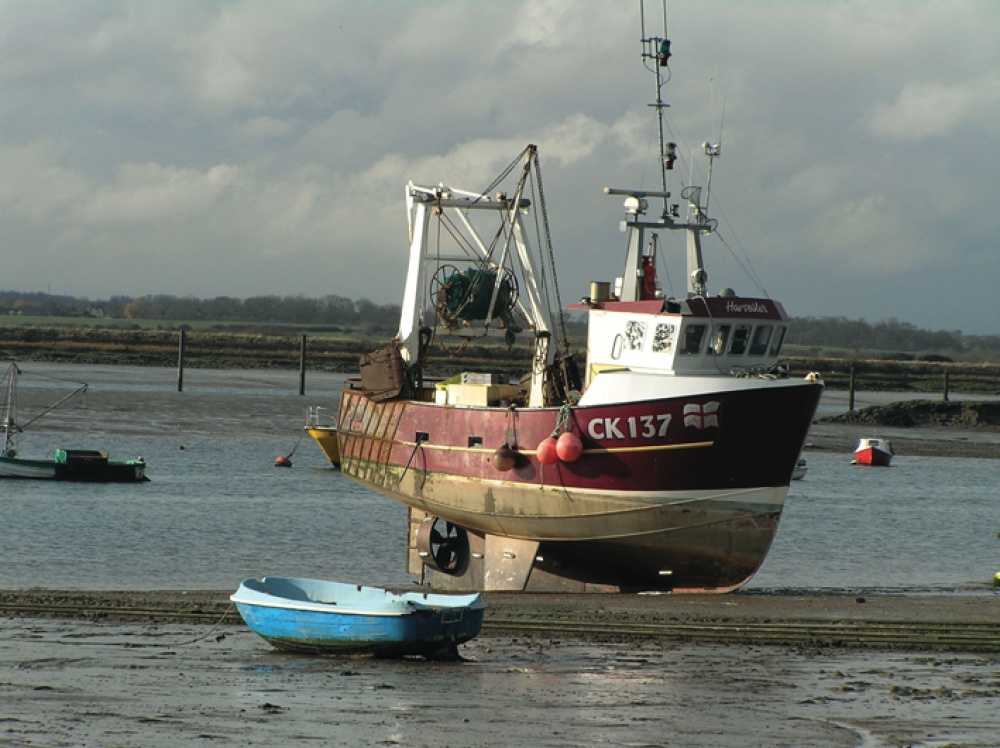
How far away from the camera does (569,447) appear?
22828 millimetres

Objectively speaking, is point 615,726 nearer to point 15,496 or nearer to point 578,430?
point 578,430

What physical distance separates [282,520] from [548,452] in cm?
1543

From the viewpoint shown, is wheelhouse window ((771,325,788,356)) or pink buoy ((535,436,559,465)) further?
wheelhouse window ((771,325,788,356))

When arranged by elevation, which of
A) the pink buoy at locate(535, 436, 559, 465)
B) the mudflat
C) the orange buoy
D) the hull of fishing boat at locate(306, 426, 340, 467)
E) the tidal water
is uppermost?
the pink buoy at locate(535, 436, 559, 465)

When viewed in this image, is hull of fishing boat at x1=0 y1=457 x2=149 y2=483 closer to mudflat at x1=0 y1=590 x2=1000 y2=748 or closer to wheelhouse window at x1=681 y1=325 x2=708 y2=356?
mudflat at x1=0 y1=590 x2=1000 y2=748

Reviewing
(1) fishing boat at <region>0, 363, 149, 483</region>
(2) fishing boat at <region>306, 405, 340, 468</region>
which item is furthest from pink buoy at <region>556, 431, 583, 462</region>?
(1) fishing boat at <region>0, 363, 149, 483</region>

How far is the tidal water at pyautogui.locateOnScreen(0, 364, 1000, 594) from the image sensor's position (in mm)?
28172

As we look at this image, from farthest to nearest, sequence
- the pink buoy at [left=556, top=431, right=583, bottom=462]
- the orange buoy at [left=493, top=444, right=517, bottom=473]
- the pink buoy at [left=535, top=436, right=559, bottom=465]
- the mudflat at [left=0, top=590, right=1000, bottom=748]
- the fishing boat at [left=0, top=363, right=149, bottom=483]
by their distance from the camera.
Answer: the fishing boat at [left=0, top=363, right=149, bottom=483] → the orange buoy at [left=493, top=444, right=517, bottom=473] → the pink buoy at [left=535, top=436, right=559, bottom=465] → the pink buoy at [left=556, top=431, right=583, bottom=462] → the mudflat at [left=0, top=590, right=1000, bottom=748]

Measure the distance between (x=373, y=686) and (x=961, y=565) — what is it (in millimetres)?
19340

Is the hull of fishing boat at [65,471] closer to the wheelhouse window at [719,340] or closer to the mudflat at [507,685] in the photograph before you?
the mudflat at [507,685]

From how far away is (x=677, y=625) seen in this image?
67.4 ft

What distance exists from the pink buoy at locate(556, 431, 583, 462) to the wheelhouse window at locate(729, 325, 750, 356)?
3.22 meters

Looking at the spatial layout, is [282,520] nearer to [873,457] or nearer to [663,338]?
[663,338]

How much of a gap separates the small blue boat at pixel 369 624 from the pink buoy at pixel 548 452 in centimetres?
516
